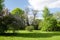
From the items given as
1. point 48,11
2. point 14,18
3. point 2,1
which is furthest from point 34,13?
point 14,18

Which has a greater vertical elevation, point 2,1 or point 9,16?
point 2,1

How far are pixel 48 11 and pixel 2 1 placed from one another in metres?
20.2

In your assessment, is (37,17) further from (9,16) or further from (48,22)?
(9,16)

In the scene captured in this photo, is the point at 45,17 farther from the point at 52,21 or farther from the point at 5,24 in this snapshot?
the point at 5,24

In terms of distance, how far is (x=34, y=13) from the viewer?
62.9 m

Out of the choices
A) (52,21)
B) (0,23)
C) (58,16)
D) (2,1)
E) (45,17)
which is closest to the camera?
(0,23)

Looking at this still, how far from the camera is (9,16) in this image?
25781 millimetres

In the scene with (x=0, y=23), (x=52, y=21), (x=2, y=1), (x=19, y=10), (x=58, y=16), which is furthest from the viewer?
(x=19, y=10)

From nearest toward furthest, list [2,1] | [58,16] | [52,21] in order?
[2,1], [52,21], [58,16]

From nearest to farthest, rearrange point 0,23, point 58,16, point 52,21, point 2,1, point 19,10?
point 0,23 < point 2,1 < point 52,21 < point 58,16 < point 19,10

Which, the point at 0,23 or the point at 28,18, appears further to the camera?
the point at 28,18

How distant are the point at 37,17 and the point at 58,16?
828cm

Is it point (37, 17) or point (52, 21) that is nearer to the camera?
point (52, 21)

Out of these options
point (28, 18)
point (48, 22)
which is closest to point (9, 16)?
point (48, 22)
